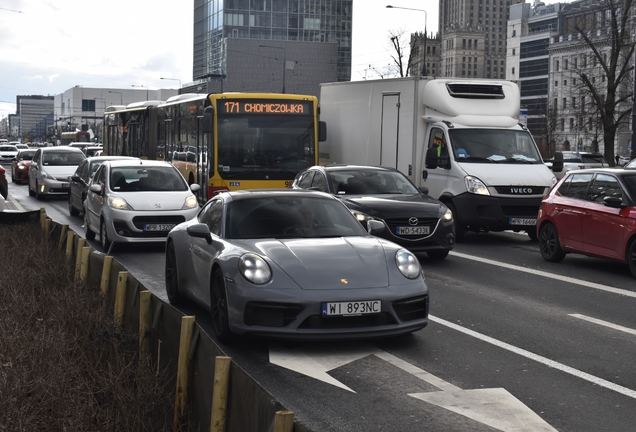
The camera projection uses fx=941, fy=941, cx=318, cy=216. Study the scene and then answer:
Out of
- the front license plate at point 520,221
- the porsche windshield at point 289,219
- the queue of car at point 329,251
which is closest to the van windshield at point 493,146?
the front license plate at point 520,221

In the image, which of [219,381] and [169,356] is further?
[169,356]

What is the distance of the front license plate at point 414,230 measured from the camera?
14.3 meters

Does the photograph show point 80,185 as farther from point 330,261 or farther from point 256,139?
point 330,261

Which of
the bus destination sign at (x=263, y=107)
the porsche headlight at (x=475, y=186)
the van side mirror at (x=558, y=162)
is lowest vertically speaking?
the porsche headlight at (x=475, y=186)

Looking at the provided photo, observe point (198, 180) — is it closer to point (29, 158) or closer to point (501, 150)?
point (501, 150)

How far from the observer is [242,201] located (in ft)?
30.9

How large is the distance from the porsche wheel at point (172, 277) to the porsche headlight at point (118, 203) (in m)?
5.59

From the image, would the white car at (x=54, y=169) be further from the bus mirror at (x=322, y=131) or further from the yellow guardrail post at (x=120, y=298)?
the yellow guardrail post at (x=120, y=298)

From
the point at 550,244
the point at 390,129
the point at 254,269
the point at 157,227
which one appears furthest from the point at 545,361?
the point at 390,129

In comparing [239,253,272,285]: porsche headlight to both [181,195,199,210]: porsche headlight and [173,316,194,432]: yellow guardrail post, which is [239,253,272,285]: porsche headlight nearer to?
[173,316,194,432]: yellow guardrail post

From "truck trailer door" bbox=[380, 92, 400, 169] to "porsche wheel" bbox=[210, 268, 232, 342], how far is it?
1233 cm

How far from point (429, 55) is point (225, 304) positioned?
636 feet

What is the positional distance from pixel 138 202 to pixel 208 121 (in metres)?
5.71

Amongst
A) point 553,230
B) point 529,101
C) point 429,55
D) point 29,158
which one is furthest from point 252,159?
point 429,55
